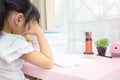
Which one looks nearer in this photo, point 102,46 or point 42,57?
point 42,57

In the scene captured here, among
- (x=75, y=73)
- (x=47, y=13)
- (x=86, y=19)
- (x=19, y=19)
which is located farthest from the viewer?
(x=47, y=13)

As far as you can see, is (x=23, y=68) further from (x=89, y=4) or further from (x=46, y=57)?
(x=89, y=4)

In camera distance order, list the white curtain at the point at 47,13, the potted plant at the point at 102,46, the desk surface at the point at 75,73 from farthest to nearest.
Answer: the white curtain at the point at 47,13
the potted plant at the point at 102,46
the desk surface at the point at 75,73

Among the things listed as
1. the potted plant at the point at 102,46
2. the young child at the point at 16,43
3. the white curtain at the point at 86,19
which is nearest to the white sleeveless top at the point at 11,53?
the young child at the point at 16,43

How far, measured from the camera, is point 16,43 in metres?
0.71

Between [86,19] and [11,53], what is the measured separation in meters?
1.04

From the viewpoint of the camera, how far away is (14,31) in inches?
32.1

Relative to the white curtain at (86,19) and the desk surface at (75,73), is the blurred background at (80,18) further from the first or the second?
the desk surface at (75,73)

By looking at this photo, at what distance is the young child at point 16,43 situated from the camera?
2.28 feet

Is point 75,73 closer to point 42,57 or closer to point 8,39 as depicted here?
point 42,57

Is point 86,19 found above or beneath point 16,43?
above

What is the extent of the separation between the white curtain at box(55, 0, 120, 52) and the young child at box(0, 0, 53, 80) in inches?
30.9

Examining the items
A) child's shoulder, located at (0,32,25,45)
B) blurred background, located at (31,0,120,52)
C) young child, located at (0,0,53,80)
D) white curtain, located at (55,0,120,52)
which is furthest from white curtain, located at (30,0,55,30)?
child's shoulder, located at (0,32,25,45)

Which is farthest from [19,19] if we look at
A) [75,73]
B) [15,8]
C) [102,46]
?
[102,46]
